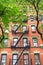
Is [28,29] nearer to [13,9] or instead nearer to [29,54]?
[29,54]

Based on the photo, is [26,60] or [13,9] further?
[26,60]

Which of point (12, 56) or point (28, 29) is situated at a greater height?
point (28, 29)

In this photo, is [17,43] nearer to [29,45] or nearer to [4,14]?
[29,45]

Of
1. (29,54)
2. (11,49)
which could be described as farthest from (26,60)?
(11,49)

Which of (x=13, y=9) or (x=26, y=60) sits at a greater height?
(x=13, y=9)

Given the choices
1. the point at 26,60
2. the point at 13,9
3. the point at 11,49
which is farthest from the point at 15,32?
the point at 13,9

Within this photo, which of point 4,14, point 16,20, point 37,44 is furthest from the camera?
point 37,44

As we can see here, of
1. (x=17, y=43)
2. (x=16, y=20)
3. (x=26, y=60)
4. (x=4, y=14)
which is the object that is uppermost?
(x=4, y=14)

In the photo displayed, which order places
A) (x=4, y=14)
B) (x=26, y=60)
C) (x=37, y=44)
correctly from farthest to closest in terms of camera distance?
(x=37, y=44)
(x=26, y=60)
(x=4, y=14)

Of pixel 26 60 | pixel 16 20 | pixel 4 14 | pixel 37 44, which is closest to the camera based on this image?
pixel 4 14
